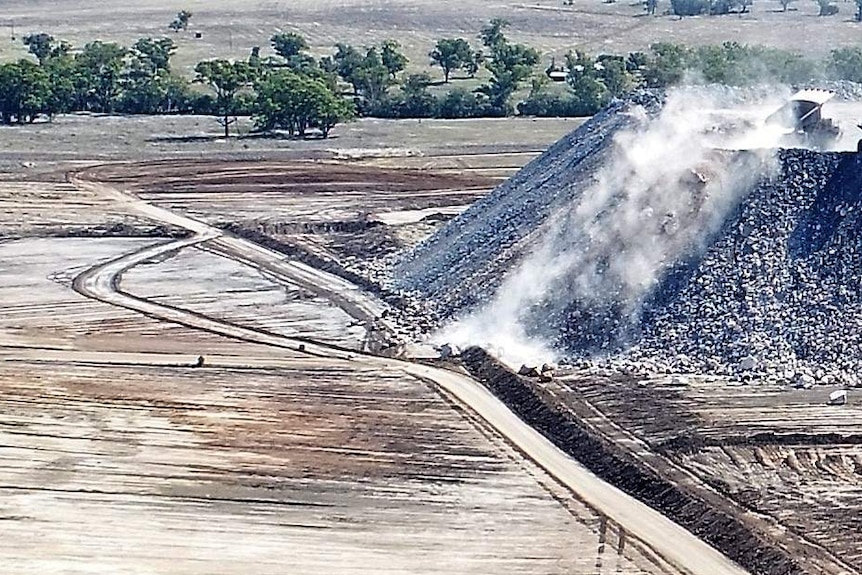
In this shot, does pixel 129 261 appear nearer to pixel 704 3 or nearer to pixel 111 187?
pixel 111 187

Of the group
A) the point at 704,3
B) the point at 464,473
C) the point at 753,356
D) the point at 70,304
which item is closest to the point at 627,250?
the point at 753,356

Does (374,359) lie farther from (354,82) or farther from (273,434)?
(354,82)

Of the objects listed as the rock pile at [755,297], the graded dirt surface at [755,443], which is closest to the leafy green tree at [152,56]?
the rock pile at [755,297]

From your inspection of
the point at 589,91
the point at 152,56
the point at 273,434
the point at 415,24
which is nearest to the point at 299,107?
the point at 589,91

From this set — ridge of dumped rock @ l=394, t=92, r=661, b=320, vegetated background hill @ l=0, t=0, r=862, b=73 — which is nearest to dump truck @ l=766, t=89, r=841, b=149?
ridge of dumped rock @ l=394, t=92, r=661, b=320

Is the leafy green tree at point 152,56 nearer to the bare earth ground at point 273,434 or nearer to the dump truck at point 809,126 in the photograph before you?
the bare earth ground at point 273,434

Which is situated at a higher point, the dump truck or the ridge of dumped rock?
the dump truck

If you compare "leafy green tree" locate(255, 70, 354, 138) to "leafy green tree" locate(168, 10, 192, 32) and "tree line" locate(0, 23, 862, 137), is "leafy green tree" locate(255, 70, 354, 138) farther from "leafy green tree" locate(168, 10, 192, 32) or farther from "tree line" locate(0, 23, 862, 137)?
"leafy green tree" locate(168, 10, 192, 32)
